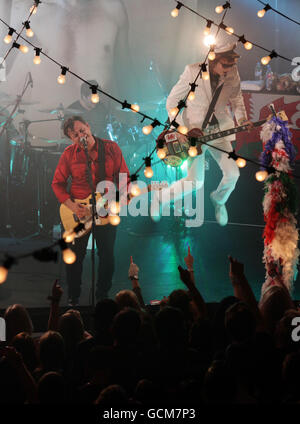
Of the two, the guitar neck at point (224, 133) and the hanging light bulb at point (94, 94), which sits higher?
the guitar neck at point (224, 133)

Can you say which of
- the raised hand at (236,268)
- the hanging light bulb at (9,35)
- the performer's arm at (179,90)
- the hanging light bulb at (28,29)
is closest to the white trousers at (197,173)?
the performer's arm at (179,90)

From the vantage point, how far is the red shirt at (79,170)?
17.0 feet

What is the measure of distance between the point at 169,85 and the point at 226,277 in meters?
2.52

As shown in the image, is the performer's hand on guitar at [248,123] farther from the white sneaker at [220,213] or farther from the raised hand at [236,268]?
the raised hand at [236,268]

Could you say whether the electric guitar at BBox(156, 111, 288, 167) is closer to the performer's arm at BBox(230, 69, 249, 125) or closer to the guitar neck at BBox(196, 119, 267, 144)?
the guitar neck at BBox(196, 119, 267, 144)

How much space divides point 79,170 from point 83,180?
0.42ft

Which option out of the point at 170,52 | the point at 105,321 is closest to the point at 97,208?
the point at 170,52

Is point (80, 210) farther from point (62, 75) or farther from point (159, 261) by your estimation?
point (62, 75)

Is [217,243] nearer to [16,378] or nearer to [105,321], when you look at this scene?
[105,321]

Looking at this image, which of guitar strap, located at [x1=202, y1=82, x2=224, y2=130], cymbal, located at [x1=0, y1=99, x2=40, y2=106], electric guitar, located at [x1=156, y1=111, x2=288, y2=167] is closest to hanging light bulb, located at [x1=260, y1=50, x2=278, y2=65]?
electric guitar, located at [x1=156, y1=111, x2=288, y2=167]

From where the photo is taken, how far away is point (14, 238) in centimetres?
567

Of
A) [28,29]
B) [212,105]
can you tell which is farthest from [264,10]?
[28,29]

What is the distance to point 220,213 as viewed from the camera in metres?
6.16

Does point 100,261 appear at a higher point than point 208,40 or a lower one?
lower
